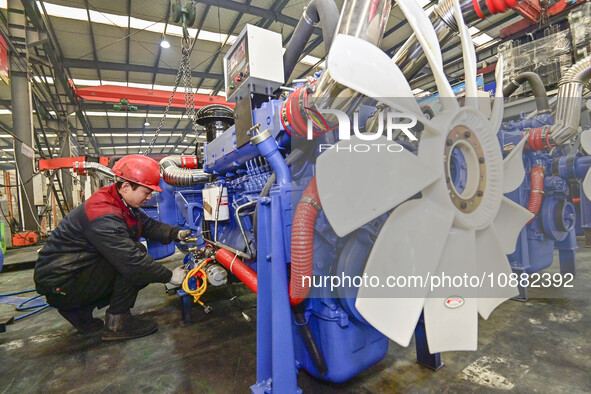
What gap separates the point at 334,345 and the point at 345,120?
2.84 ft

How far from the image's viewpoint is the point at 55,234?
1.84 meters

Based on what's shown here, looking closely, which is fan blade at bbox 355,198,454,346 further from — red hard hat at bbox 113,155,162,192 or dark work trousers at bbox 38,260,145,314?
dark work trousers at bbox 38,260,145,314

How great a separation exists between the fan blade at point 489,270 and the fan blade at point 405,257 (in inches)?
9.3

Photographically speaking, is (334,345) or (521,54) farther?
(521,54)

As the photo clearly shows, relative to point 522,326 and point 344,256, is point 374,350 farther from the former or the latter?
point 522,326

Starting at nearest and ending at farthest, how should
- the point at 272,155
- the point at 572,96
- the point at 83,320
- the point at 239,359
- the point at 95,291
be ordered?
1. the point at 272,155
2. the point at 239,359
3. the point at 95,291
4. the point at 83,320
5. the point at 572,96

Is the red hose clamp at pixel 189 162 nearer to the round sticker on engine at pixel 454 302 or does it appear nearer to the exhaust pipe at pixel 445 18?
the exhaust pipe at pixel 445 18

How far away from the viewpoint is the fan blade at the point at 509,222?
95 centimetres

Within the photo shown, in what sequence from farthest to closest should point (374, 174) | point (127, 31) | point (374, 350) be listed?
point (127, 31) < point (374, 350) < point (374, 174)

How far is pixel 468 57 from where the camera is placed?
802 mm

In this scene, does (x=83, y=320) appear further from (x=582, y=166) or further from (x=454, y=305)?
(x=582, y=166)

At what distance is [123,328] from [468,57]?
2.48 meters

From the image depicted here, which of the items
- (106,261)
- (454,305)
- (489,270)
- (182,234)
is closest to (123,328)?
(106,261)

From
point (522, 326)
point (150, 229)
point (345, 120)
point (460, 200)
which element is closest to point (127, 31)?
point (150, 229)
